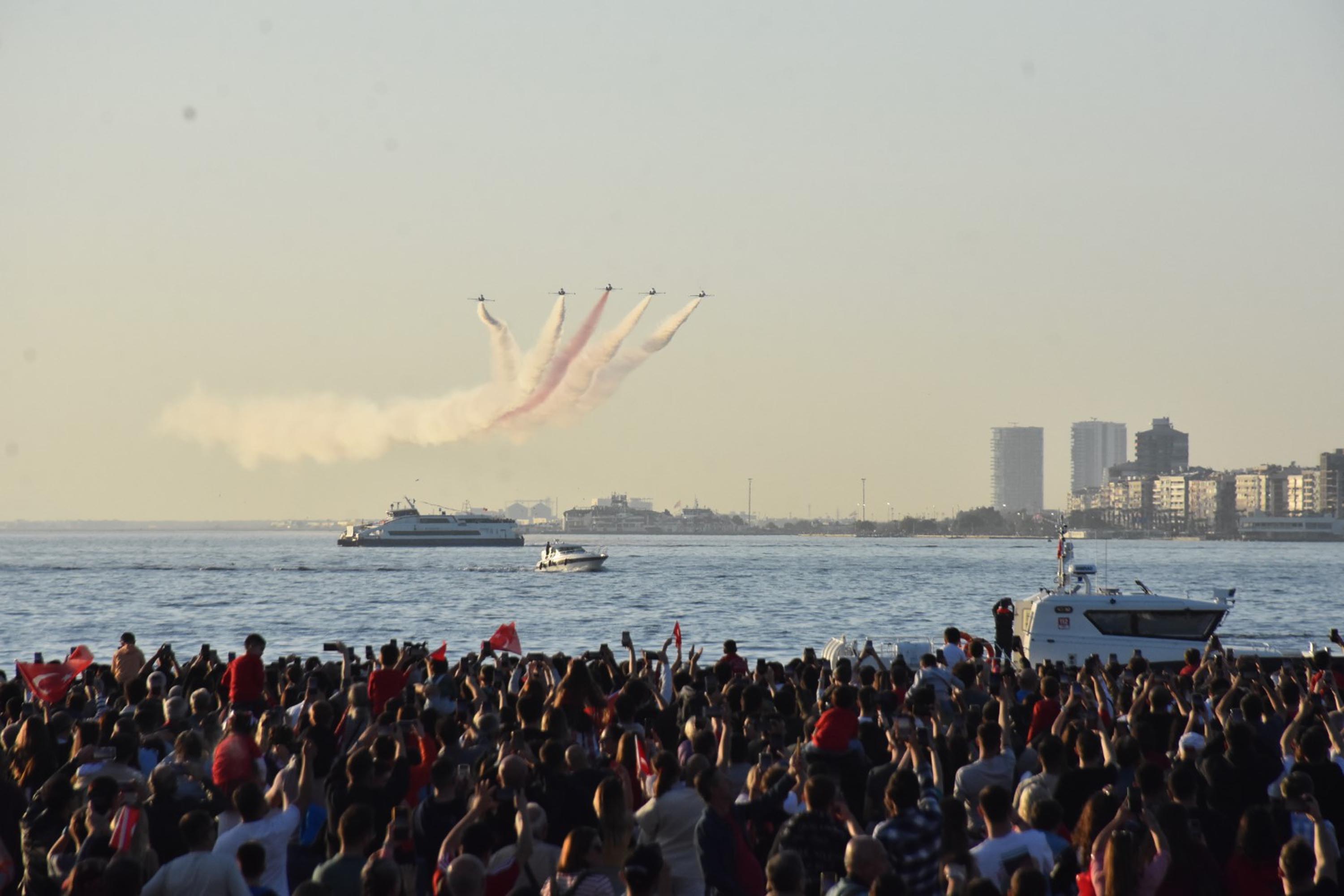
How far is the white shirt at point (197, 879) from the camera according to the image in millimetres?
6934

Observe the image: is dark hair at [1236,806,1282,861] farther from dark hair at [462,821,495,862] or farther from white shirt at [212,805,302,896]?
white shirt at [212,805,302,896]

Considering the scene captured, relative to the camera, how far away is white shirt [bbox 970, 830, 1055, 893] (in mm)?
7301

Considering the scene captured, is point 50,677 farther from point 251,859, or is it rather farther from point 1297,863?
point 1297,863

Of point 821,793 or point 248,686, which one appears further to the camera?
point 248,686

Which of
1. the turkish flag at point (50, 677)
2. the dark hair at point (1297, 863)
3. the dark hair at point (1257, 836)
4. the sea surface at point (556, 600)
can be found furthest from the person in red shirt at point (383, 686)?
the sea surface at point (556, 600)

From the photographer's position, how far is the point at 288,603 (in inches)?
3228

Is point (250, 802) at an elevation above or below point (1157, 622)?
above

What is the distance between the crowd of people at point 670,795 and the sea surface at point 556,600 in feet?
111

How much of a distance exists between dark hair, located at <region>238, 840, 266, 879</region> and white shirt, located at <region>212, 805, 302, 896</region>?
0.28 meters

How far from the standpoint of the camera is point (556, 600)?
281ft

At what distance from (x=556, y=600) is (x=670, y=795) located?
7828 centimetres

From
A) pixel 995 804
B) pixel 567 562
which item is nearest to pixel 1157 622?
pixel 995 804

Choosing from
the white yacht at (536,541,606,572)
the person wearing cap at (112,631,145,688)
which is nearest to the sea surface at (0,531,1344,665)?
the white yacht at (536,541,606,572)

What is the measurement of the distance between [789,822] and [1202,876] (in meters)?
2.04
